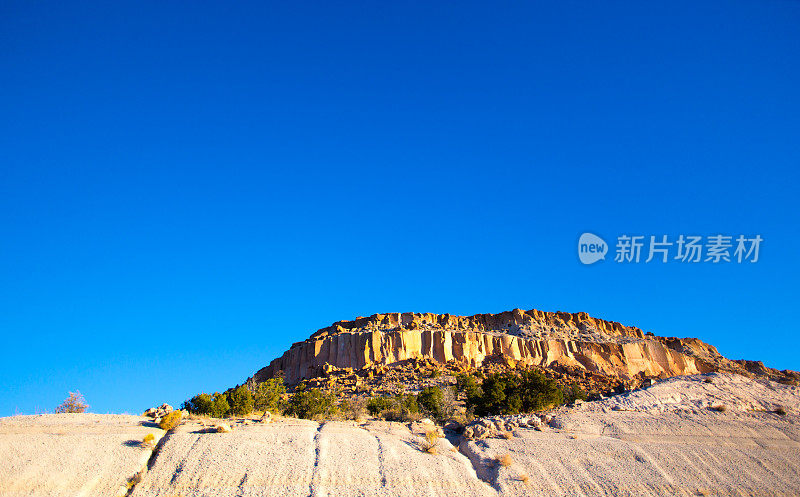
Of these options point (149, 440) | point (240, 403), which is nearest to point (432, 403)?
point (240, 403)

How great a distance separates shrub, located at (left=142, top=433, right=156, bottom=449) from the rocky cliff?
66.5 metres

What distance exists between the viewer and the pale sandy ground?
12.7m

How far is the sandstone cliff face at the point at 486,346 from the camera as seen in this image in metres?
86.9

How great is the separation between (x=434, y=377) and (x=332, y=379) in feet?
46.9

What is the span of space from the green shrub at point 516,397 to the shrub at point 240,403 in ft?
43.2

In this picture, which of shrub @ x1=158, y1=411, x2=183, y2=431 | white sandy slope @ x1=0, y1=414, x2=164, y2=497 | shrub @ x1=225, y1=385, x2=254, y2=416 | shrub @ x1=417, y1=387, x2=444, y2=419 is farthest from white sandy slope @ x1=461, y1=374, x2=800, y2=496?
shrub @ x1=225, y1=385, x2=254, y2=416

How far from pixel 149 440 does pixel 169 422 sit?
4.70ft

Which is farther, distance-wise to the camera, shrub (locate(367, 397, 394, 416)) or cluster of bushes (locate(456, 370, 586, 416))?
shrub (locate(367, 397, 394, 416))

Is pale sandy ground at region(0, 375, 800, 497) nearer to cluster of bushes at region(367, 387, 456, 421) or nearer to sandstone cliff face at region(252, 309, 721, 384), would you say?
cluster of bushes at region(367, 387, 456, 421)

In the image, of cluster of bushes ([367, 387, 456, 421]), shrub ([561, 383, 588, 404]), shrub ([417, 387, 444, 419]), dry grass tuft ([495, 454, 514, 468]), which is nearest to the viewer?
dry grass tuft ([495, 454, 514, 468])

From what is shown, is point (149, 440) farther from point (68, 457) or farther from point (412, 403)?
point (412, 403)

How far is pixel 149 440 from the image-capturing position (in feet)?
Result: 46.9

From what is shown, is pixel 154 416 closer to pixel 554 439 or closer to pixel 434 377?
pixel 554 439

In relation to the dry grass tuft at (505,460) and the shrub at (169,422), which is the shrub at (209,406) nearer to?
the shrub at (169,422)
